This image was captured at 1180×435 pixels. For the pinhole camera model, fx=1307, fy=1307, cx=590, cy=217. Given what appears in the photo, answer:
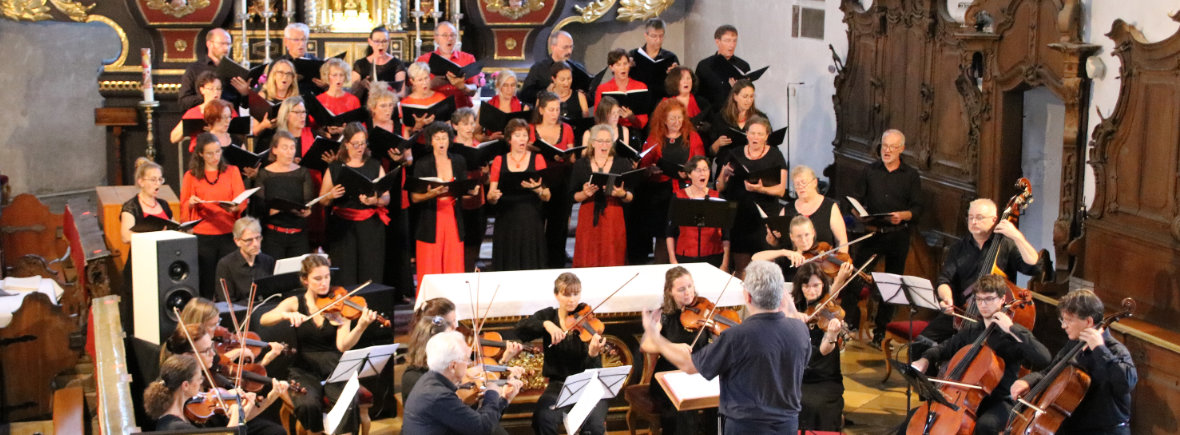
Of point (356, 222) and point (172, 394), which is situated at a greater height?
point (356, 222)

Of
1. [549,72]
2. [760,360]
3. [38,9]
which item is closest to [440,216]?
[549,72]

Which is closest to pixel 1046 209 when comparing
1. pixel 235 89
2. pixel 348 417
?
pixel 348 417

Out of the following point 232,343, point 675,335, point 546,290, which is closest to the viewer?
point 232,343

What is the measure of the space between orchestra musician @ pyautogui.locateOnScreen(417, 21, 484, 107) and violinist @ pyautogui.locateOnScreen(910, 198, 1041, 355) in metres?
3.23

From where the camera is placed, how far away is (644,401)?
Answer: 575cm

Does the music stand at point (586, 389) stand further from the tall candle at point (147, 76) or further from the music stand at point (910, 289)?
the tall candle at point (147, 76)

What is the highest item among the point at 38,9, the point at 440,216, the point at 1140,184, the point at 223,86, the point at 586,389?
the point at 38,9

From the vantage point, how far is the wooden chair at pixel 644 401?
575 centimetres

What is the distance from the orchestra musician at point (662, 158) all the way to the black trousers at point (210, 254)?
240 cm

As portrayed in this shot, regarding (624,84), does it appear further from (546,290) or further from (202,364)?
(202,364)

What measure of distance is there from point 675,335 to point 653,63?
3.25 m

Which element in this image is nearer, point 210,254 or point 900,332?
point 900,332

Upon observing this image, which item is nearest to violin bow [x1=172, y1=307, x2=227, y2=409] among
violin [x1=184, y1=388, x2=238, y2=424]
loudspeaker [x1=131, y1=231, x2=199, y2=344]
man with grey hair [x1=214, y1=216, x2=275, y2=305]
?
violin [x1=184, y1=388, x2=238, y2=424]

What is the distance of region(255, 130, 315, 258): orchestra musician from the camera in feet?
23.1
